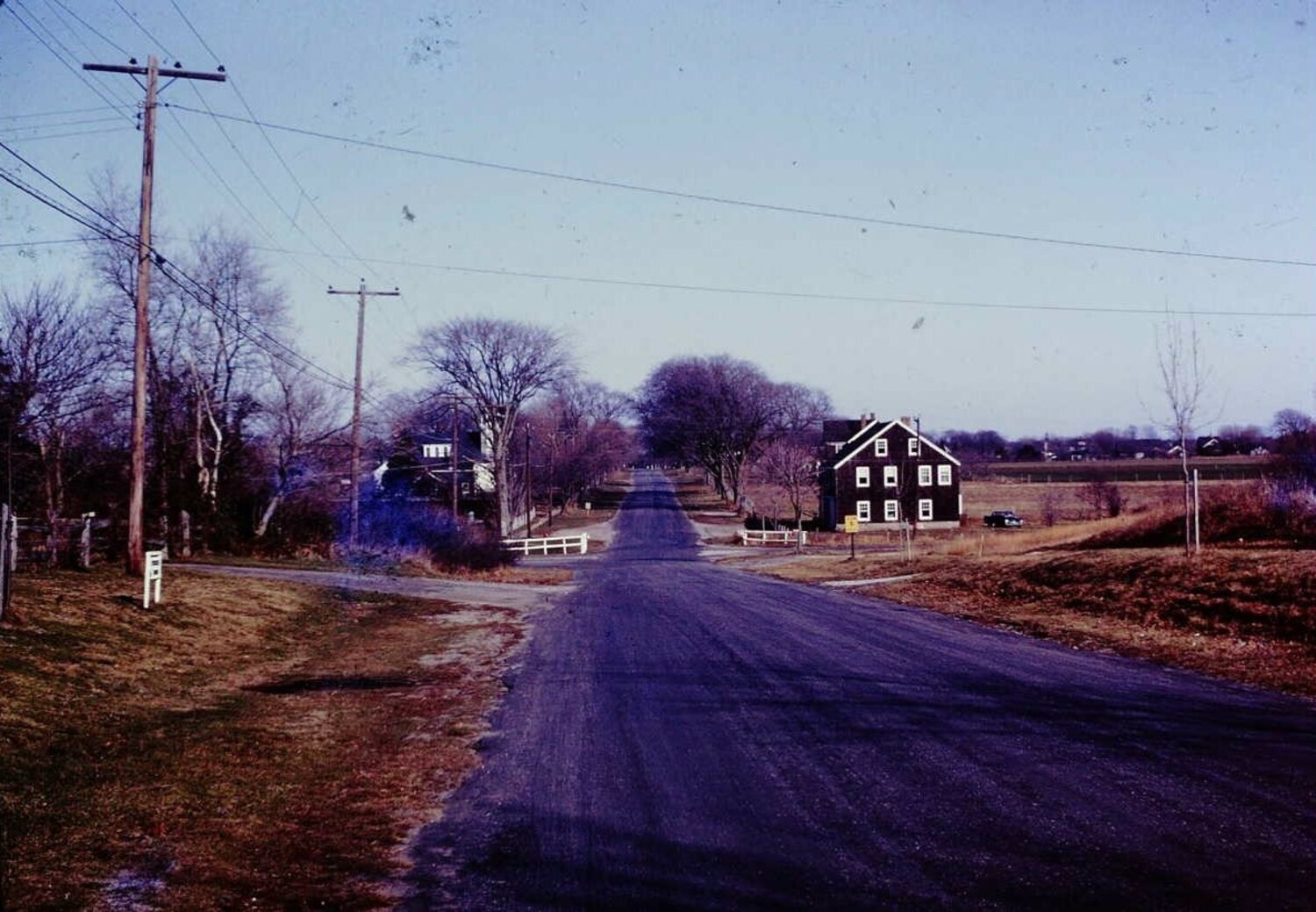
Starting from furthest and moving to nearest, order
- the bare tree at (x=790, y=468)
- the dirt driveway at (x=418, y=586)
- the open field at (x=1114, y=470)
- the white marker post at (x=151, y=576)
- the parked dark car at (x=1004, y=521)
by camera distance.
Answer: the bare tree at (x=790, y=468) < the open field at (x=1114, y=470) < the parked dark car at (x=1004, y=521) < the dirt driveway at (x=418, y=586) < the white marker post at (x=151, y=576)

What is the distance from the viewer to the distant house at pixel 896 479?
79.4 metres

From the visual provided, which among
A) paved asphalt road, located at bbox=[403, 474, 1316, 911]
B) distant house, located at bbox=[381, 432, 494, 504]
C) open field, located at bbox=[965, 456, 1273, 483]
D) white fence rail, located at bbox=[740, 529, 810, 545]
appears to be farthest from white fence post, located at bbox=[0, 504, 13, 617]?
open field, located at bbox=[965, 456, 1273, 483]

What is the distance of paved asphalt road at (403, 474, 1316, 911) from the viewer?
5637 millimetres

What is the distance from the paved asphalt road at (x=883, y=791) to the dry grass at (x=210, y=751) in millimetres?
565

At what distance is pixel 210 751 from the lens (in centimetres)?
905

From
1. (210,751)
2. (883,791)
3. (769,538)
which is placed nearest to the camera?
(883,791)

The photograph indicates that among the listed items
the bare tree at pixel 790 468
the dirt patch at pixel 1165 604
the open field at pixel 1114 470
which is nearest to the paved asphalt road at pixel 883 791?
the dirt patch at pixel 1165 604

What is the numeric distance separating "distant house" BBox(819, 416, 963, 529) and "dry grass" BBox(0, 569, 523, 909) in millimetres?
64269

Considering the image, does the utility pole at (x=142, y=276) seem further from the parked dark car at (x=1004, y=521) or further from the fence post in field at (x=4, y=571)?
the parked dark car at (x=1004, y=521)

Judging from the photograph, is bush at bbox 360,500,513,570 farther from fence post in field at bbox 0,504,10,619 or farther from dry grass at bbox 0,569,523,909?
fence post in field at bbox 0,504,10,619

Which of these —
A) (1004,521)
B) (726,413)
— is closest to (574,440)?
(726,413)

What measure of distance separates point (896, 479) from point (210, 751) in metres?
73.6

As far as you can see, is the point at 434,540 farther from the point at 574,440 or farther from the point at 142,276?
the point at 574,440

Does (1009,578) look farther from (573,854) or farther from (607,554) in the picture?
(607,554)
